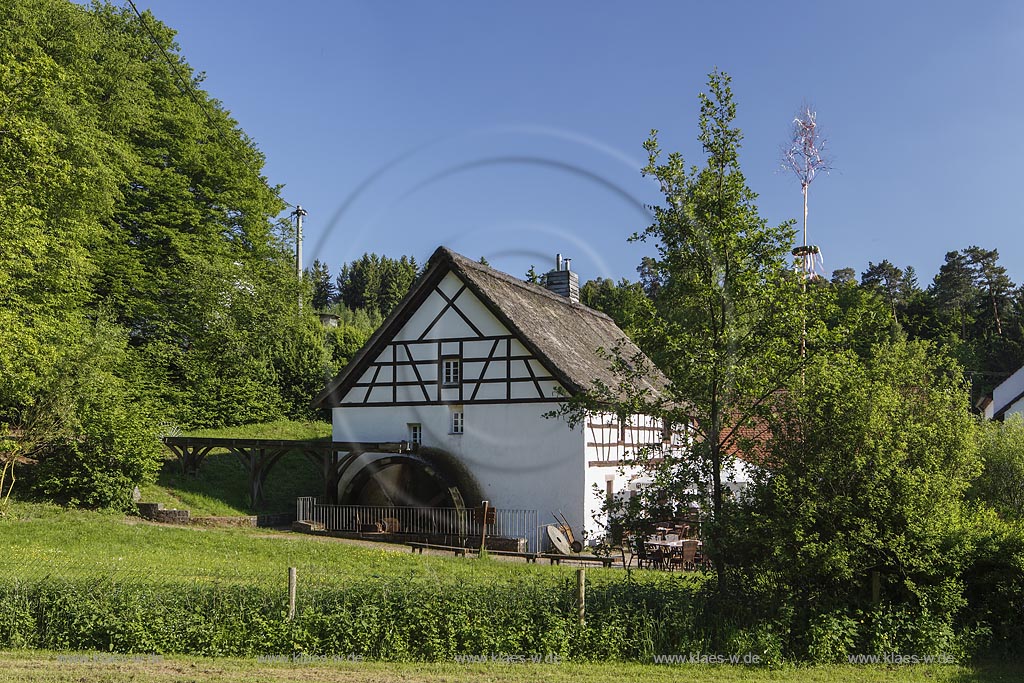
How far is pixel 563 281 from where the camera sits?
107 feet

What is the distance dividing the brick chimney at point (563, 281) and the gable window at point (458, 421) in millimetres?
9138

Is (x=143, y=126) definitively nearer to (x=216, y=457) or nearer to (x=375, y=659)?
(x=216, y=457)

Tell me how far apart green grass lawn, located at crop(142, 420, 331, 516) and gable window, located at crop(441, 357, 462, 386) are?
6398mm

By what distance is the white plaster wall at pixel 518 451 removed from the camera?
22625 millimetres

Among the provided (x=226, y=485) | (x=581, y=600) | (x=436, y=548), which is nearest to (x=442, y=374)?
(x=436, y=548)

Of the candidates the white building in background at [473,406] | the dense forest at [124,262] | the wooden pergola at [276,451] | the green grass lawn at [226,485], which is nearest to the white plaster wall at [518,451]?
the white building in background at [473,406]

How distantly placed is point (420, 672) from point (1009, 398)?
38129mm

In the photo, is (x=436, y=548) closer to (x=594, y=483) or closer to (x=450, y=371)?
(x=594, y=483)

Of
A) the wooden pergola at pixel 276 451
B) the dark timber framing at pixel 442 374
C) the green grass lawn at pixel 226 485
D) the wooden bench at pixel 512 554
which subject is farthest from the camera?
the wooden pergola at pixel 276 451

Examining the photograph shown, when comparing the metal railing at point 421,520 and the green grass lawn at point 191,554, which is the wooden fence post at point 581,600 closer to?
the green grass lawn at point 191,554

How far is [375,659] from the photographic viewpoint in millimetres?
10164

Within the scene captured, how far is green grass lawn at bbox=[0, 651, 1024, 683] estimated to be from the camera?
9.07 m

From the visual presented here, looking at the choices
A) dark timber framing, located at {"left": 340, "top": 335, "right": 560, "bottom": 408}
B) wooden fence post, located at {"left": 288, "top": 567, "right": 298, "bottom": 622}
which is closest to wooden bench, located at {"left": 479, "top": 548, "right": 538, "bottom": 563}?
dark timber framing, located at {"left": 340, "top": 335, "right": 560, "bottom": 408}

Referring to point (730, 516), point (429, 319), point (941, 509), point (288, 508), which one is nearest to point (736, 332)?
point (730, 516)
